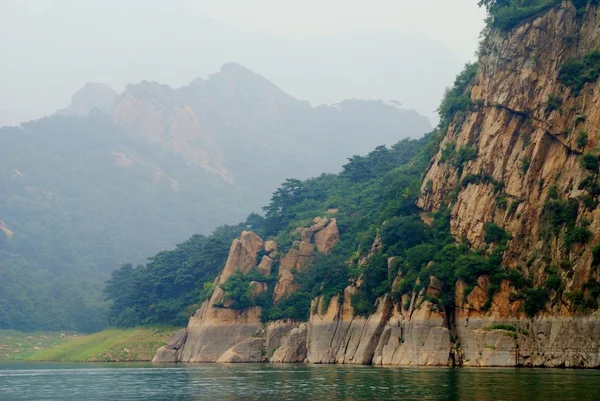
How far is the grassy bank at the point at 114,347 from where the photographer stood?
379 ft

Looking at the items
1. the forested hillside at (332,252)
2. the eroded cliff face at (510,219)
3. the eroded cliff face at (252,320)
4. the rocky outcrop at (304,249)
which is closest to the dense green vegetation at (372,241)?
the forested hillside at (332,252)

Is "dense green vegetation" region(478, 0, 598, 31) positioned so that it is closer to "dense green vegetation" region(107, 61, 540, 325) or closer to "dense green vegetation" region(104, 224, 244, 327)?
"dense green vegetation" region(107, 61, 540, 325)

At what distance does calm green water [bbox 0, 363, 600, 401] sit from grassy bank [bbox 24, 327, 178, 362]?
150 feet

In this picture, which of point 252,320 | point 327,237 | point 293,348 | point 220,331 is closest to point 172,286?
point 220,331

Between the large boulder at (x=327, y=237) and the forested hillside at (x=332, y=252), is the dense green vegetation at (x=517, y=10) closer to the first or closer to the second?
the forested hillside at (x=332, y=252)

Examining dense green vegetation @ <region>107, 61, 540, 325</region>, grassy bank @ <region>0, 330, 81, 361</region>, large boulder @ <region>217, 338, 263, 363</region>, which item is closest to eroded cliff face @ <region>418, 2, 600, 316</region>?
dense green vegetation @ <region>107, 61, 540, 325</region>

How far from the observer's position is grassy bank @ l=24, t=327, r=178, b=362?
4550 inches

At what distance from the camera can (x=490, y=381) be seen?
5181cm

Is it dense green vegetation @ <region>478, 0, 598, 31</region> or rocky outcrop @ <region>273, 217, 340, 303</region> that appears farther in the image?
rocky outcrop @ <region>273, 217, 340, 303</region>

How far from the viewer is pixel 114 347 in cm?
11788

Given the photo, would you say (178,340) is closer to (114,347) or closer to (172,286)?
(114,347)

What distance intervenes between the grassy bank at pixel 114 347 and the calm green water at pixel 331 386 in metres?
45.8

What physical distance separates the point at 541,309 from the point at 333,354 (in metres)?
26.6

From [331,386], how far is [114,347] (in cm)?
7070
